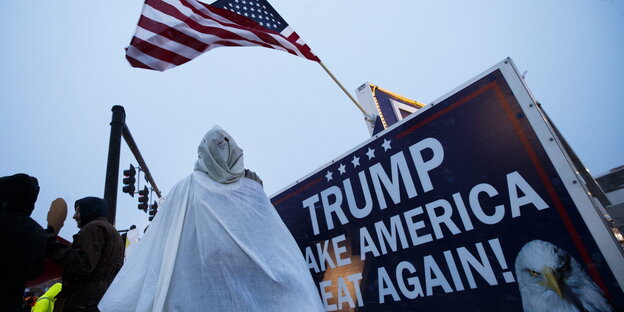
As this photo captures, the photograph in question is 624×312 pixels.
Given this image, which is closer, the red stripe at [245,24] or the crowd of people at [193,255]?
the crowd of people at [193,255]

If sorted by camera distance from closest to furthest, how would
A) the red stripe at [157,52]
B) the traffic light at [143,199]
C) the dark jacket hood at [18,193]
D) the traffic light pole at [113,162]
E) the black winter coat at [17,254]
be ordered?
the black winter coat at [17,254] < the dark jacket hood at [18,193] < the red stripe at [157,52] < the traffic light pole at [113,162] < the traffic light at [143,199]

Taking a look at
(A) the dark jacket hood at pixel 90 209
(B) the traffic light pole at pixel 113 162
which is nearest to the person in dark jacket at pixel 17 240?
(A) the dark jacket hood at pixel 90 209

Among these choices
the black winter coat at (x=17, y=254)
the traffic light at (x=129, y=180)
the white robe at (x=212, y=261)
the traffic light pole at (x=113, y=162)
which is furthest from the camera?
the traffic light at (x=129, y=180)

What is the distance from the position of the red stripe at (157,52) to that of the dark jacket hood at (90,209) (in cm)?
177

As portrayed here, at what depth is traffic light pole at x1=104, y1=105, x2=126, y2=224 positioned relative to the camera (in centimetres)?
732

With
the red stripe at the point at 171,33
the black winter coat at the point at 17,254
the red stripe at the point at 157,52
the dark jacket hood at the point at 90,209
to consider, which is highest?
the red stripe at the point at 171,33

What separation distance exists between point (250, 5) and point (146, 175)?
393 inches

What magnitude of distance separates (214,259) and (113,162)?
7.15 m

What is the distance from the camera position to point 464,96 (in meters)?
1.96

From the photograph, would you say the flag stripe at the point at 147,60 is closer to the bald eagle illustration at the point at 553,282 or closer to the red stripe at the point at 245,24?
the red stripe at the point at 245,24

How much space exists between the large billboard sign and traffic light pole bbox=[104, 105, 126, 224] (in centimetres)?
669

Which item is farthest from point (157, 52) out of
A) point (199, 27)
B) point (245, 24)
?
point (245, 24)

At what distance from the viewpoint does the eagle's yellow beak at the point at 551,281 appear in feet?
4.80

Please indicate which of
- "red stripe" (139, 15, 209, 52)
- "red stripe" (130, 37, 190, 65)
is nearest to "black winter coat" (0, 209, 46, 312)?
"red stripe" (130, 37, 190, 65)
